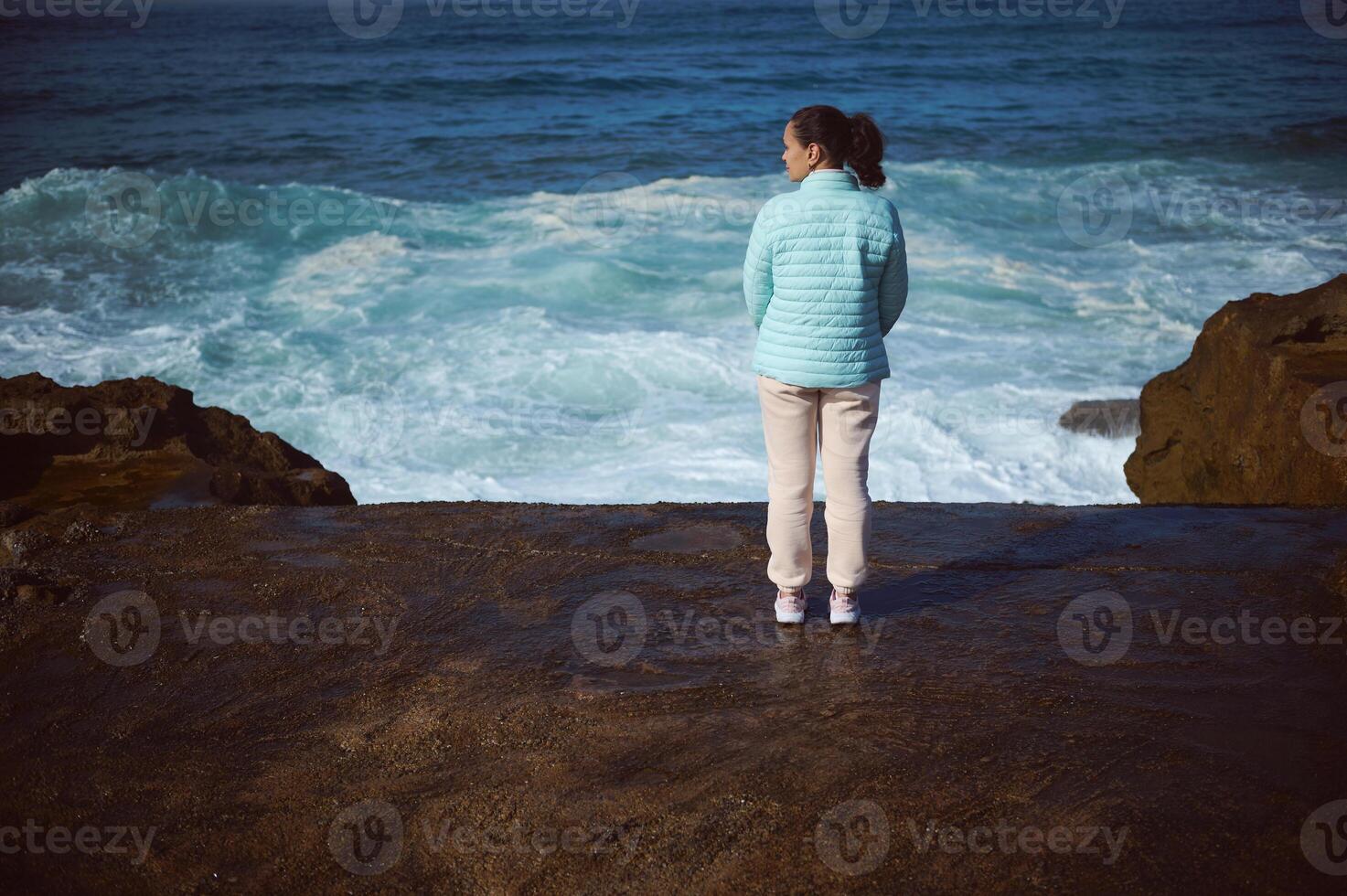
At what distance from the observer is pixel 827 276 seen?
3.34 meters

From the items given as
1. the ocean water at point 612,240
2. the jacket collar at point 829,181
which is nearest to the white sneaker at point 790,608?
the jacket collar at point 829,181

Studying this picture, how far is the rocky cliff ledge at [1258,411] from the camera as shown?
519 centimetres

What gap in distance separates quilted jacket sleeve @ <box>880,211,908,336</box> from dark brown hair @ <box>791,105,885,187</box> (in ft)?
0.65

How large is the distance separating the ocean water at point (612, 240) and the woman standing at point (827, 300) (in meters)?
5.04

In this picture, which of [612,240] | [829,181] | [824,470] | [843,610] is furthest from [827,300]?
[612,240]

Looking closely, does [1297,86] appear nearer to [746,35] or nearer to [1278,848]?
[746,35]

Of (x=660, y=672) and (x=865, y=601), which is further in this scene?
(x=865, y=601)

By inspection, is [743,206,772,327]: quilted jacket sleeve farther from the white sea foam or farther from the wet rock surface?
the white sea foam

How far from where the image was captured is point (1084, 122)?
2434cm

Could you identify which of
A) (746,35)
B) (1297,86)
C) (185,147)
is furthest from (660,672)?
(746,35)

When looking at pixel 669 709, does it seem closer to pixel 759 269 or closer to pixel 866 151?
pixel 759 269

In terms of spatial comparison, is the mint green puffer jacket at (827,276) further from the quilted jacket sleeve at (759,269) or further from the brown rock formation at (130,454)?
the brown rock formation at (130,454)

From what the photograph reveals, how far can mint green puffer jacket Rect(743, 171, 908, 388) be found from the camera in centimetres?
332

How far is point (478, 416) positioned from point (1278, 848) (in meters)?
8.48
